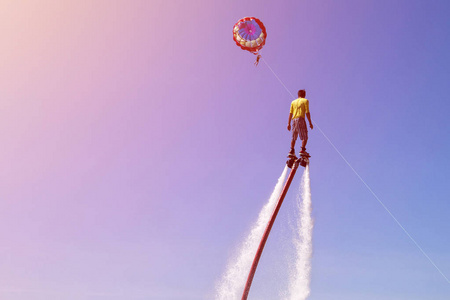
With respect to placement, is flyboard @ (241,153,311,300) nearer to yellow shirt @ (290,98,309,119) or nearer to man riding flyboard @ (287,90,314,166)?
man riding flyboard @ (287,90,314,166)

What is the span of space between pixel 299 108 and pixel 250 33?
385 inches

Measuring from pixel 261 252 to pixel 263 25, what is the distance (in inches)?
719

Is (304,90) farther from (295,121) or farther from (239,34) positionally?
(239,34)

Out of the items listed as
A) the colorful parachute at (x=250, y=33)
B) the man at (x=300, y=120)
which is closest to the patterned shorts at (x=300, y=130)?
the man at (x=300, y=120)

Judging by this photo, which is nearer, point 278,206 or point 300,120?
point 278,206

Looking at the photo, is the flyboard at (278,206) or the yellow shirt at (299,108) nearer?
the flyboard at (278,206)

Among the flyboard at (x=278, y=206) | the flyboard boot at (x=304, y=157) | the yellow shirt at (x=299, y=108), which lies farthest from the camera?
the yellow shirt at (x=299, y=108)

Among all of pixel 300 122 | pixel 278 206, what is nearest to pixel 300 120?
pixel 300 122

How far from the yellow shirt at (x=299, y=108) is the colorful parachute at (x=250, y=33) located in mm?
8383

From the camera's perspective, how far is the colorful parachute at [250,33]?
36656 millimetres

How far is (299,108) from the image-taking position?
30203 mm

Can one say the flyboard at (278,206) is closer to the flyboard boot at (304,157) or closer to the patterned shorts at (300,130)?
the flyboard boot at (304,157)

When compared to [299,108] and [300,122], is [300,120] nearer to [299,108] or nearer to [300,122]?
[300,122]

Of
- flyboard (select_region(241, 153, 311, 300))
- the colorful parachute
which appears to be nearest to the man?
flyboard (select_region(241, 153, 311, 300))
